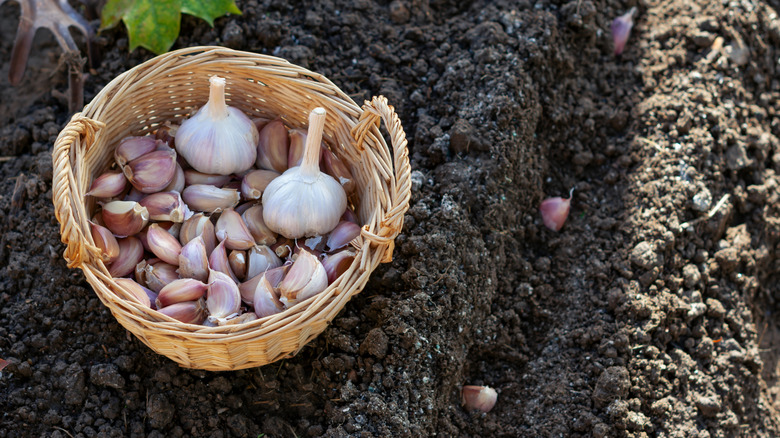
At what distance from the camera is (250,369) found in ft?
4.64

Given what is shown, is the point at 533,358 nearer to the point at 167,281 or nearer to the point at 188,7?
the point at 167,281

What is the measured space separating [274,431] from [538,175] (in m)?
0.93

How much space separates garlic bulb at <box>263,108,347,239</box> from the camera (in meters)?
1.37

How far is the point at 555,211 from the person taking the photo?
5.67 ft

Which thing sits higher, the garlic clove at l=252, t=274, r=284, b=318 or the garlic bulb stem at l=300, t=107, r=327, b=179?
the garlic bulb stem at l=300, t=107, r=327, b=179

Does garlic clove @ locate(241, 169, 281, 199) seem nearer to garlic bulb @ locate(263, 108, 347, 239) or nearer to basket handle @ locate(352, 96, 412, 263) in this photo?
garlic bulb @ locate(263, 108, 347, 239)

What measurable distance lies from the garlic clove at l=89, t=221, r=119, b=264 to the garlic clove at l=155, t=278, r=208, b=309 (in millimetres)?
123

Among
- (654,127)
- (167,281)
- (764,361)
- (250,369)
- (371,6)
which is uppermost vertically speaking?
(371,6)

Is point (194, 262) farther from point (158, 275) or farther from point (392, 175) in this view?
point (392, 175)

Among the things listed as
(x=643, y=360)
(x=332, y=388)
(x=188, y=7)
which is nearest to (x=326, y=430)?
(x=332, y=388)

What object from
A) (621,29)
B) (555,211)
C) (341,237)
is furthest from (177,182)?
(621,29)

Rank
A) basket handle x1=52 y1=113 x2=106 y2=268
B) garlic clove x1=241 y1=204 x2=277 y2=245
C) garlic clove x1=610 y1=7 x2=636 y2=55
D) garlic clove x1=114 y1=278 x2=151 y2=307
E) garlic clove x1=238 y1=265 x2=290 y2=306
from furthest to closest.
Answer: garlic clove x1=610 y1=7 x2=636 y2=55 < garlic clove x1=241 y1=204 x2=277 y2=245 < garlic clove x1=238 y1=265 x2=290 y2=306 < garlic clove x1=114 y1=278 x2=151 y2=307 < basket handle x1=52 y1=113 x2=106 y2=268

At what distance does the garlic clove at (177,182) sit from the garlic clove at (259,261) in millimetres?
220

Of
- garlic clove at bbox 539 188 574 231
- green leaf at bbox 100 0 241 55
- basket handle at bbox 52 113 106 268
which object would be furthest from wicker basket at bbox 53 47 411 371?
garlic clove at bbox 539 188 574 231
